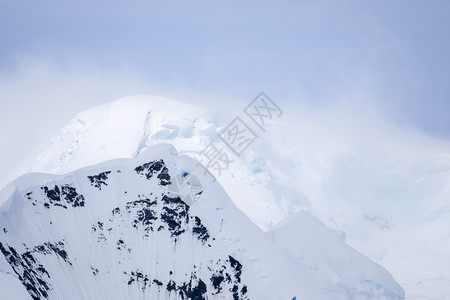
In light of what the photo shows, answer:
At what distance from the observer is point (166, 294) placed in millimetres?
90688

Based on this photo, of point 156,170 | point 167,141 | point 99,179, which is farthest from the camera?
point 167,141

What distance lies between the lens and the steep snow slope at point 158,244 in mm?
87812

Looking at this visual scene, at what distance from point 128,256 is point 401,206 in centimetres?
12659

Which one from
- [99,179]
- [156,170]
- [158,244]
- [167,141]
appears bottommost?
[158,244]

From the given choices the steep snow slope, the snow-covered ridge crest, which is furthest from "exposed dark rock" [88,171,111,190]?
the snow-covered ridge crest

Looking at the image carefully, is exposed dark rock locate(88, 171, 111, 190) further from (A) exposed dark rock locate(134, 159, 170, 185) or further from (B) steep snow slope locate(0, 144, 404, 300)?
(A) exposed dark rock locate(134, 159, 170, 185)

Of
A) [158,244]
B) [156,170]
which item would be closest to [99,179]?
[156,170]

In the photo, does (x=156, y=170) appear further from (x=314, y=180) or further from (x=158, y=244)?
(x=314, y=180)

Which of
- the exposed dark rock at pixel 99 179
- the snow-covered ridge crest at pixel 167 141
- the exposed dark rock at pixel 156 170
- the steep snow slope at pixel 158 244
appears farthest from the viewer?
the snow-covered ridge crest at pixel 167 141

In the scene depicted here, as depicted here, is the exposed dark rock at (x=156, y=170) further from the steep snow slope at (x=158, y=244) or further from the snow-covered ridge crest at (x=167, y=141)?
the snow-covered ridge crest at (x=167, y=141)

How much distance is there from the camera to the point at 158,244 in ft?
317

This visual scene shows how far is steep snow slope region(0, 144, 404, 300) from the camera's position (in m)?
87.8

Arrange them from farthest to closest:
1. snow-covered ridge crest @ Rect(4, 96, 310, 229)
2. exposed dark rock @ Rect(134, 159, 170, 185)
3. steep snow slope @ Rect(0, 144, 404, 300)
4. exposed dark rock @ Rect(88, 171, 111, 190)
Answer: snow-covered ridge crest @ Rect(4, 96, 310, 229), exposed dark rock @ Rect(134, 159, 170, 185), exposed dark rock @ Rect(88, 171, 111, 190), steep snow slope @ Rect(0, 144, 404, 300)

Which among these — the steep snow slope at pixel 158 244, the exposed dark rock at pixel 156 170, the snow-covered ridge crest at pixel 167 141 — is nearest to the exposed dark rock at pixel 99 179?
the steep snow slope at pixel 158 244
